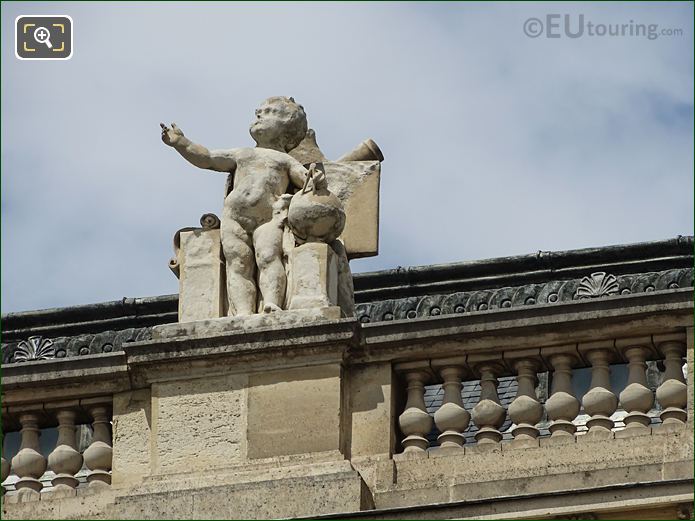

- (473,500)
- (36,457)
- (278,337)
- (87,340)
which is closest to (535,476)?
(473,500)

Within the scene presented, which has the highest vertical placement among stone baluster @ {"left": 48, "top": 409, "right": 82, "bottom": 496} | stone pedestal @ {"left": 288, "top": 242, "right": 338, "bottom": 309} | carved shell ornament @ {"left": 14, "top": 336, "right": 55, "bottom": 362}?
carved shell ornament @ {"left": 14, "top": 336, "right": 55, "bottom": 362}

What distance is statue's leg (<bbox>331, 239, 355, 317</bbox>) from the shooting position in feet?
71.7

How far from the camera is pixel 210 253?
22.1 meters

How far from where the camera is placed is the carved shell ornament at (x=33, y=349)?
25391 mm

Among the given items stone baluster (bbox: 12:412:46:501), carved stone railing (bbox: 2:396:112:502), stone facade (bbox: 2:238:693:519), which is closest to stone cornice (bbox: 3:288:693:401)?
stone facade (bbox: 2:238:693:519)

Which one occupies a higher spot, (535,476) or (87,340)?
(87,340)

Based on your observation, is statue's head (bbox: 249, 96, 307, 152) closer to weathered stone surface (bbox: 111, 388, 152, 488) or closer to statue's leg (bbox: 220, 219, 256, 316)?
statue's leg (bbox: 220, 219, 256, 316)

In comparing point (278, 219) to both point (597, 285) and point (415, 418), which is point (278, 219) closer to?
point (415, 418)

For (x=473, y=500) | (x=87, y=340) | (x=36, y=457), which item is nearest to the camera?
(x=473, y=500)

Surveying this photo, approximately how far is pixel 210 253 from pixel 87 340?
3851 mm

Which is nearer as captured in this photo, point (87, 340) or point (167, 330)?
point (167, 330)

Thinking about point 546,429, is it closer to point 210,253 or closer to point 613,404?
point 613,404

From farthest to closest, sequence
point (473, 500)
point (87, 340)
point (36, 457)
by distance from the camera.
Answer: point (87, 340)
point (36, 457)
point (473, 500)

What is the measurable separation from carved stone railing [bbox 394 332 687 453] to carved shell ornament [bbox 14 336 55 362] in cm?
467
